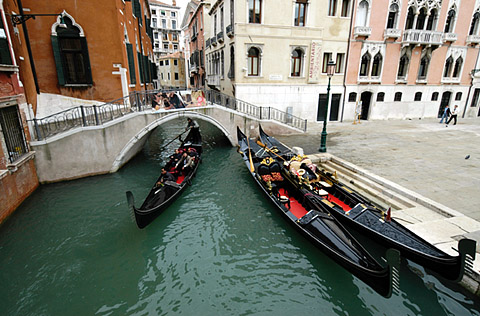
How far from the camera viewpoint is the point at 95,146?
8805 millimetres

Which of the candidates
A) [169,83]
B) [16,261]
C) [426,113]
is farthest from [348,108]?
[169,83]

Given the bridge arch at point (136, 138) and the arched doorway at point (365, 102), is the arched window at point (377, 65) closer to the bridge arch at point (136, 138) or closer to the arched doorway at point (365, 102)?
the arched doorway at point (365, 102)

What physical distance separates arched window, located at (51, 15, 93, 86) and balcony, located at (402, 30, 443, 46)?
53.0 feet

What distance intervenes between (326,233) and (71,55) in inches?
401

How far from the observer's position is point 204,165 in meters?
10.3

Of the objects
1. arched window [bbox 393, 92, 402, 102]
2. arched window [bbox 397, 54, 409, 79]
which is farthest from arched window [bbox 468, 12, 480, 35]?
arched window [bbox 393, 92, 402, 102]

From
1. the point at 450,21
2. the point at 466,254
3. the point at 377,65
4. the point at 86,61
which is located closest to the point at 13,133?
the point at 86,61

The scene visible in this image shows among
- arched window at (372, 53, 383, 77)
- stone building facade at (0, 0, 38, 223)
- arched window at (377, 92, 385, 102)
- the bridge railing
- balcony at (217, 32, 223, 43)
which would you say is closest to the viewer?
stone building facade at (0, 0, 38, 223)

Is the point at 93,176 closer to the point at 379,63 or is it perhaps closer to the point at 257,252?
the point at 257,252

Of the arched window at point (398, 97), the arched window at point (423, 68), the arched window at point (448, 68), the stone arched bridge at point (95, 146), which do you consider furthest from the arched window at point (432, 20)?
the stone arched bridge at point (95, 146)

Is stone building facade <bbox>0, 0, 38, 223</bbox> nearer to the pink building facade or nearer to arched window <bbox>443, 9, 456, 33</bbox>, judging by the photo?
the pink building facade

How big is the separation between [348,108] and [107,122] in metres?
13.0

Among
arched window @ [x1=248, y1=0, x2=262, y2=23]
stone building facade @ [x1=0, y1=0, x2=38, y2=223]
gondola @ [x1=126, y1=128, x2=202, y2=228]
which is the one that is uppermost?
arched window @ [x1=248, y1=0, x2=262, y2=23]

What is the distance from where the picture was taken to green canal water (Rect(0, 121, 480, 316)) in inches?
162
